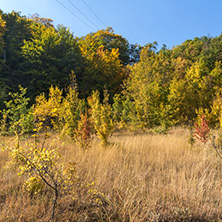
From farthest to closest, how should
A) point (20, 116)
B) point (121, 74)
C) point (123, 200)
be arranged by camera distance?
point (121, 74) < point (20, 116) < point (123, 200)

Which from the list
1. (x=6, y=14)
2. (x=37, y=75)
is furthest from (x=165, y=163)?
(x=6, y=14)

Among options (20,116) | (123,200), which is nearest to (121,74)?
(20,116)

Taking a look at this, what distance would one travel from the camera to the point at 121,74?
2228 cm

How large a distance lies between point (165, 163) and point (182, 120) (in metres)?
9.94

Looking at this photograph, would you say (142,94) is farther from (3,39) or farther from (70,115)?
(3,39)

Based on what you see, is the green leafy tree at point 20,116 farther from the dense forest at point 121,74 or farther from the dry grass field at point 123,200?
the dense forest at point 121,74

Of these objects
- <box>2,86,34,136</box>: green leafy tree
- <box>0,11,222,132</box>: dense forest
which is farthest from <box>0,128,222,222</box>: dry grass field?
<box>0,11,222,132</box>: dense forest

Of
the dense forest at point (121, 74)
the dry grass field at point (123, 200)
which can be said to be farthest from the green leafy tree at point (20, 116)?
the dense forest at point (121, 74)

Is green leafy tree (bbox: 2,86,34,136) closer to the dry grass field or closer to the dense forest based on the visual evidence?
the dry grass field

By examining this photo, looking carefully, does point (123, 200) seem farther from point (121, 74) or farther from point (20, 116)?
point (121, 74)

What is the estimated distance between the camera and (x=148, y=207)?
2.16 meters

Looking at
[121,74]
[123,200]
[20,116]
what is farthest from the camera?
[121,74]

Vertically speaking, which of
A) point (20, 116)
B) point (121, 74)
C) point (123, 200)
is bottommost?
point (123, 200)

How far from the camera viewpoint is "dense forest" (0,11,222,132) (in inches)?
456
